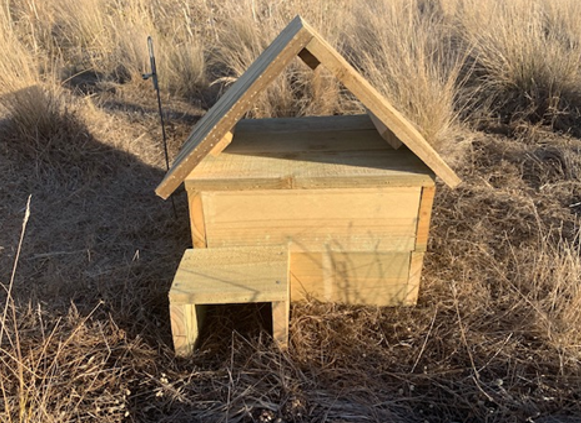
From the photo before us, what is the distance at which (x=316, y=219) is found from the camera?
2.04 m

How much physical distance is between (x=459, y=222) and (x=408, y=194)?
107 centimetres

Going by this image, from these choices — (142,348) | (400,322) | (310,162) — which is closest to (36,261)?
(142,348)

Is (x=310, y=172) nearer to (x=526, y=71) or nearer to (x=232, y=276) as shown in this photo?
(x=232, y=276)

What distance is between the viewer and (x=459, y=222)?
9.54 feet

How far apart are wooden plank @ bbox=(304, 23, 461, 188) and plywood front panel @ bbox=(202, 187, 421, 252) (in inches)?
5.2

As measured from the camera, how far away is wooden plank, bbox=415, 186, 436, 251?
6.47ft

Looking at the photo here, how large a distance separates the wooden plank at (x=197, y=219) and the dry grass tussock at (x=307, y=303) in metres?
0.33

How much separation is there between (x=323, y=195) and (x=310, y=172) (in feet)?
0.34

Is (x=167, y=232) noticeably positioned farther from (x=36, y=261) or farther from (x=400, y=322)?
(x=400, y=322)

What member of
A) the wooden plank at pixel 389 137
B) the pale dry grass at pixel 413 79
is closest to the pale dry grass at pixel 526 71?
the pale dry grass at pixel 413 79

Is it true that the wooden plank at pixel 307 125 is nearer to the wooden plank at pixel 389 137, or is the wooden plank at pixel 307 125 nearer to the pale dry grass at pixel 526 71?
the wooden plank at pixel 389 137

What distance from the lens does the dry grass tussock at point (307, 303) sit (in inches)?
72.2

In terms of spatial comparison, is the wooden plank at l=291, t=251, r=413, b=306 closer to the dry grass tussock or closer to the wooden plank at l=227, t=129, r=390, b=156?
the dry grass tussock

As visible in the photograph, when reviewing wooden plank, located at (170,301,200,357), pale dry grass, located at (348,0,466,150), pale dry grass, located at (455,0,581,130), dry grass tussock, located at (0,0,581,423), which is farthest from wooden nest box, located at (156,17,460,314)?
pale dry grass, located at (455,0,581,130)
